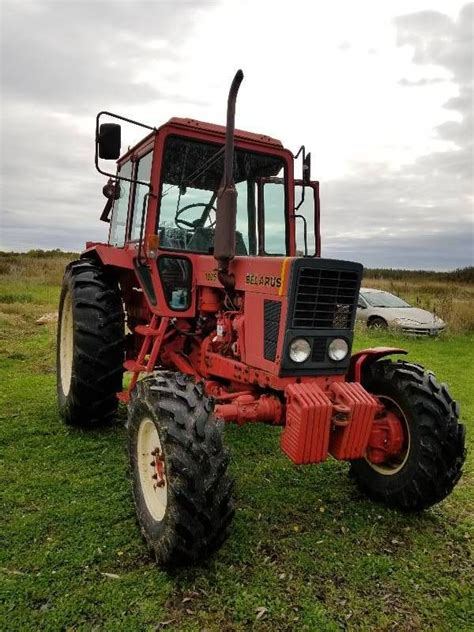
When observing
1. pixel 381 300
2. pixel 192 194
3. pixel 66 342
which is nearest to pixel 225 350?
pixel 192 194

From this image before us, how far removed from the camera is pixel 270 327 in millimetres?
3504

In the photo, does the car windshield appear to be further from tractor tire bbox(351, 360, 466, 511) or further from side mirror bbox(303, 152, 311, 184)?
tractor tire bbox(351, 360, 466, 511)

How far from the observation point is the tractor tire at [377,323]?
42.7ft

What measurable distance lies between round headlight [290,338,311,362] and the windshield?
4.37 ft

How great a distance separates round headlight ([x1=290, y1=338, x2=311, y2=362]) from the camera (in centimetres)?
340

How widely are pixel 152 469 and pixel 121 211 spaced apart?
9.37ft

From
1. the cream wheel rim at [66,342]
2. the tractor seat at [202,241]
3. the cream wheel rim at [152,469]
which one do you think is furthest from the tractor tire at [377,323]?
the cream wheel rim at [152,469]

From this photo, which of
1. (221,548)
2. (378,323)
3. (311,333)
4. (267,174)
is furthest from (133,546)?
(378,323)

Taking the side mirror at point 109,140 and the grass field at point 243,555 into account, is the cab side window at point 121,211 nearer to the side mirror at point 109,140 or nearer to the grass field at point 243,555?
the side mirror at point 109,140

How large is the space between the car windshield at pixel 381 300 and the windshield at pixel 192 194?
951 centimetres

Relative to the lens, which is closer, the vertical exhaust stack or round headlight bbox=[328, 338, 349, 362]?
the vertical exhaust stack

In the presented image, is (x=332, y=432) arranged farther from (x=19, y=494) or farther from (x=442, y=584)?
(x=19, y=494)

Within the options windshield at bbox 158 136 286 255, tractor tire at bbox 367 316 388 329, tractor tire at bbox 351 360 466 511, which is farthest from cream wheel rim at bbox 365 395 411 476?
tractor tire at bbox 367 316 388 329

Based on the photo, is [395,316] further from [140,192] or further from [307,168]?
[140,192]
